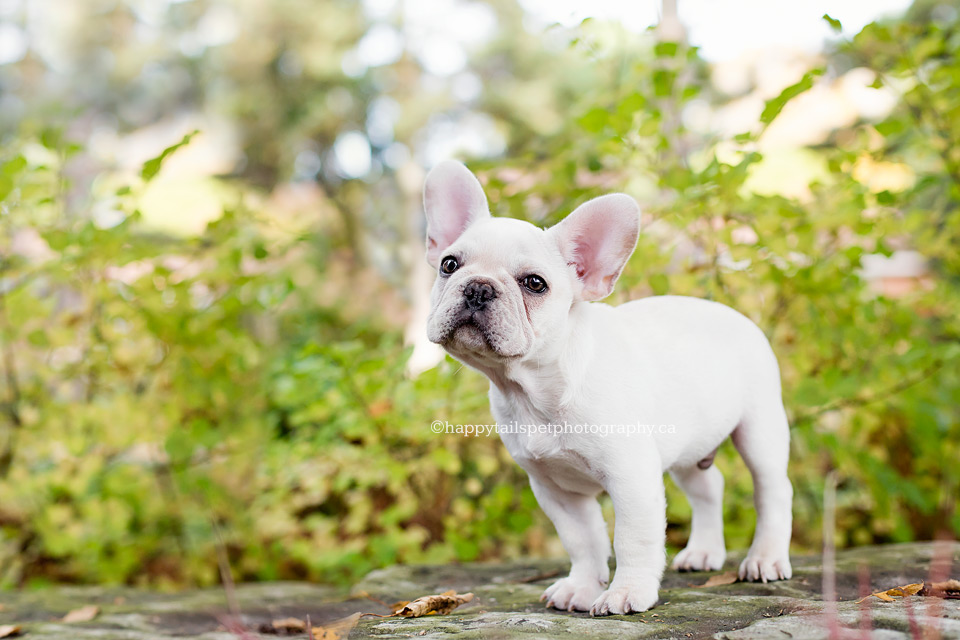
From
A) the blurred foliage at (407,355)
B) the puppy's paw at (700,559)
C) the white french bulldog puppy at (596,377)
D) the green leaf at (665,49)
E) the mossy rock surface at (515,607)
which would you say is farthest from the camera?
the blurred foliage at (407,355)

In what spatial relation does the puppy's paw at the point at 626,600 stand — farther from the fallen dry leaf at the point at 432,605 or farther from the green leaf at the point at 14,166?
the green leaf at the point at 14,166

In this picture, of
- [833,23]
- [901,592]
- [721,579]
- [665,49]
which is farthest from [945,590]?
[665,49]

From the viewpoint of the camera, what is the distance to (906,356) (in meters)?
3.62

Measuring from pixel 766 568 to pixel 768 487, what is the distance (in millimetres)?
297

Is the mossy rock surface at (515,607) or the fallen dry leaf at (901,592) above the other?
the fallen dry leaf at (901,592)

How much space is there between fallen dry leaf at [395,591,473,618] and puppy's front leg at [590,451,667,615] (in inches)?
Result: 23.3

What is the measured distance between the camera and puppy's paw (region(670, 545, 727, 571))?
3.04 metres

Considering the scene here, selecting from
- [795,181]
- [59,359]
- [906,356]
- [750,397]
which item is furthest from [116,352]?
[795,181]

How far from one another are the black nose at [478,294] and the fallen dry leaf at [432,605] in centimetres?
111

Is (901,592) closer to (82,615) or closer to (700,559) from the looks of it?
(700,559)

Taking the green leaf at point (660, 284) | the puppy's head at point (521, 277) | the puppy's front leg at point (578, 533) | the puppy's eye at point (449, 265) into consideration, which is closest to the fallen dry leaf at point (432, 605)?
the puppy's front leg at point (578, 533)

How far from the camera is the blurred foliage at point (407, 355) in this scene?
3.82 meters

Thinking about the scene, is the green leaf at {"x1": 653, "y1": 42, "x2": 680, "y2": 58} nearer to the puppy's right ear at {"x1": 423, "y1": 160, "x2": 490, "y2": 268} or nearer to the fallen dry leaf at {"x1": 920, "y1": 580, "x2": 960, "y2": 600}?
the puppy's right ear at {"x1": 423, "y1": 160, "x2": 490, "y2": 268}

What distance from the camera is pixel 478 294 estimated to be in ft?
7.30
